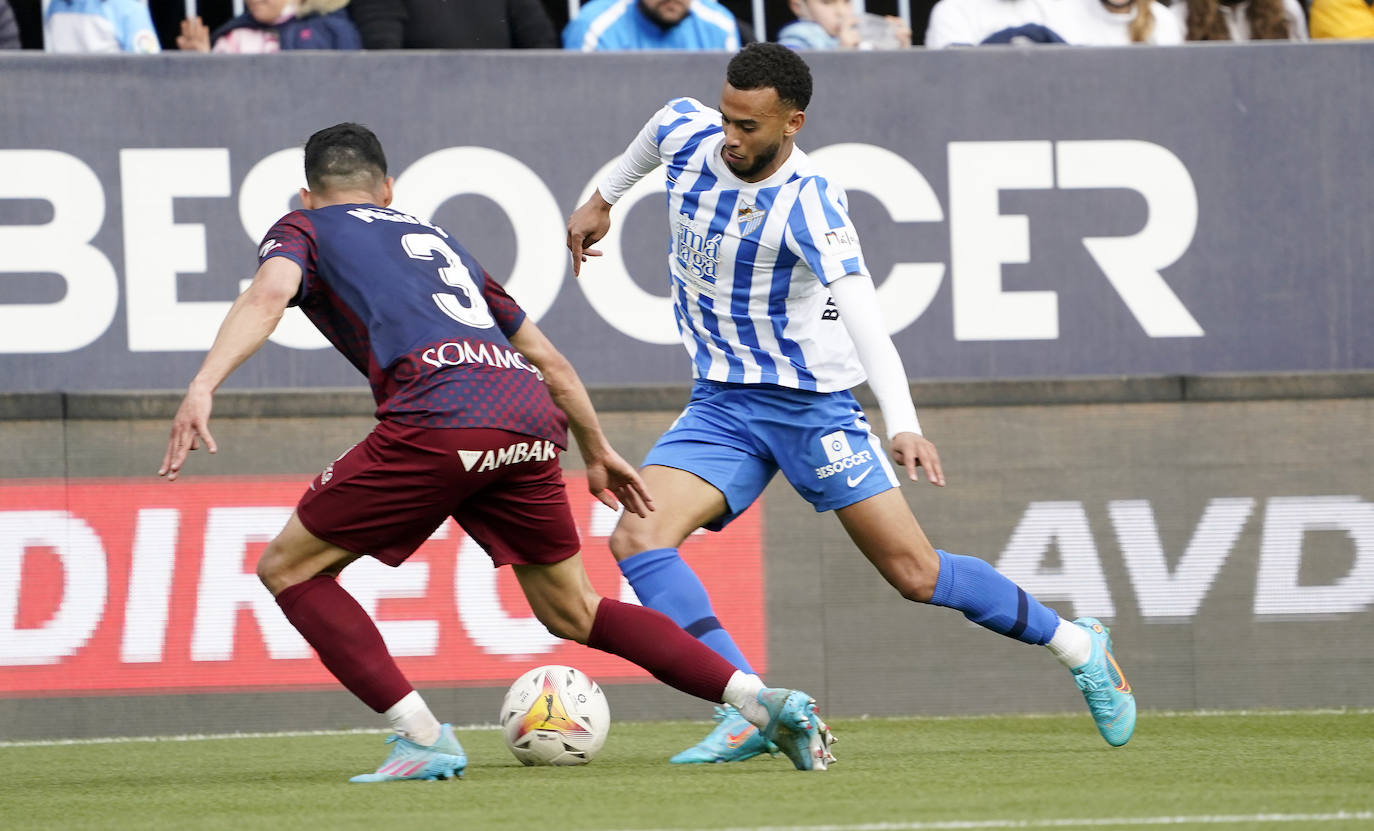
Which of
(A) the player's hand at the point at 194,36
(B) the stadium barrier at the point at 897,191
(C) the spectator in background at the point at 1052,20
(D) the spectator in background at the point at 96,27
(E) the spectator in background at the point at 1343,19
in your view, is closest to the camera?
(B) the stadium barrier at the point at 897,191

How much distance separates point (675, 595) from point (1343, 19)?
4953mm

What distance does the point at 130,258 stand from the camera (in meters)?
7.72

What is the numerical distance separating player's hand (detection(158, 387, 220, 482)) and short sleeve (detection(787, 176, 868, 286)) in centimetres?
173

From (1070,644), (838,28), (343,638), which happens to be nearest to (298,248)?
(343,638)

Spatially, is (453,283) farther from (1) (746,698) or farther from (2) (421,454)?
(1) (746,698)

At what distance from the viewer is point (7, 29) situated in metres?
7.98

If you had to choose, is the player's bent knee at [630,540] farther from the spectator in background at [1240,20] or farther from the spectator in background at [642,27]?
the spectator in background at [1240,20]

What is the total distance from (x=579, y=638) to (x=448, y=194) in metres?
3.18

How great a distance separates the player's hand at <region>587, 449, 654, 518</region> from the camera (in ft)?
16.6

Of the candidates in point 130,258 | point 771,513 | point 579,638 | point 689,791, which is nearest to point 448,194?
point 130,258

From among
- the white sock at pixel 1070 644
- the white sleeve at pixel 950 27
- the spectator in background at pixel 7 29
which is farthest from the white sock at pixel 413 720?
the white sleeve at pixel 950 27

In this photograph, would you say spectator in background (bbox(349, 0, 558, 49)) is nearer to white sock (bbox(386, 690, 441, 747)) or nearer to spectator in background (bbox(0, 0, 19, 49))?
spectator in background (bbox(0, 0, 19, 49))

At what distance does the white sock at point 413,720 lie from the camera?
491 centimetres

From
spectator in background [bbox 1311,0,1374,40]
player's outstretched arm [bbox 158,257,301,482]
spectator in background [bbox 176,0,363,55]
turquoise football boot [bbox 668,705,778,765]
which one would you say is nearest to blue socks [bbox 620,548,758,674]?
turquoise football boot [bbox 668,705,778,765]
